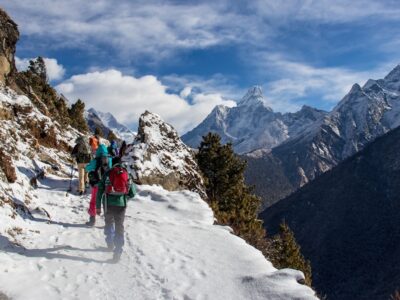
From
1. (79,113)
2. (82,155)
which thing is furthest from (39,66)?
(82,155)

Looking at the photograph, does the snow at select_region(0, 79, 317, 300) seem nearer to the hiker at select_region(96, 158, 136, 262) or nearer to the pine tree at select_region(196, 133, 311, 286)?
the hiker at select_region(96, 158, 136, 262)

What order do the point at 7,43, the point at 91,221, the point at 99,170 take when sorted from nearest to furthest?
1. the point at 91,221
2. the point at 99,170
3. the point at 7,43

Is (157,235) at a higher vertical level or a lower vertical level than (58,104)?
lower

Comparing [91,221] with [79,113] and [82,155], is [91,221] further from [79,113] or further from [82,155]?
[79,113]

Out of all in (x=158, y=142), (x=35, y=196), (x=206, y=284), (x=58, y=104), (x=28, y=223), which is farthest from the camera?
(x=58, y=104)

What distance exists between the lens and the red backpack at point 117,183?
45.0 feet

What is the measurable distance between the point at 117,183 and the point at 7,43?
21495 mm

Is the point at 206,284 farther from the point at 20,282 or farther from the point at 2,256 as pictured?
the point at 2,256

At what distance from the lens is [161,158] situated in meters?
26.3

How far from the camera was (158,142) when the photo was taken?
2709cm

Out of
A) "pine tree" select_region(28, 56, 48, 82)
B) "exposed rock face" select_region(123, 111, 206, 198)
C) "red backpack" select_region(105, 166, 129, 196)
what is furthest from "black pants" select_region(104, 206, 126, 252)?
"pine tree" select_region(28, 56, 48, 82)

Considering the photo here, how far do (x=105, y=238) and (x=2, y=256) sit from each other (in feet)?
9.30

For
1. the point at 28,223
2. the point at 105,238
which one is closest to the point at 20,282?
the point at 105,238

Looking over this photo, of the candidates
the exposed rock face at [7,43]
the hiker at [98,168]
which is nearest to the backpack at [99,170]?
the hiker at [98,168]
